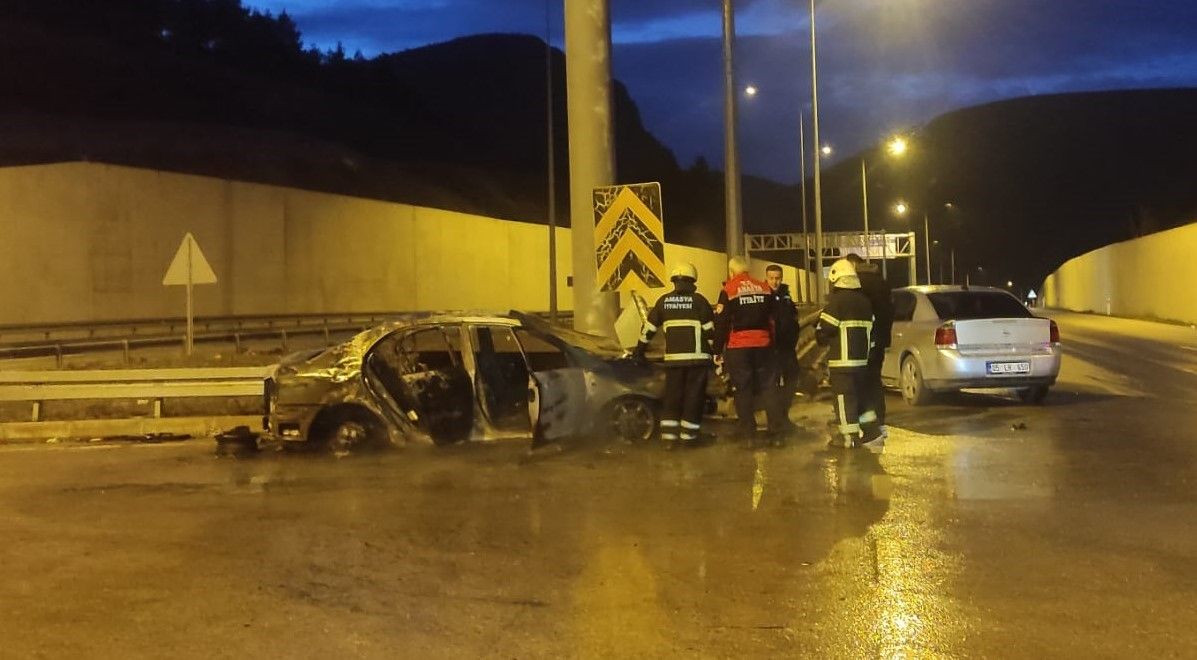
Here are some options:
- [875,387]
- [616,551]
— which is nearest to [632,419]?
[875,387]

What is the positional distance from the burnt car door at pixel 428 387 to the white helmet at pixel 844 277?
142 inches

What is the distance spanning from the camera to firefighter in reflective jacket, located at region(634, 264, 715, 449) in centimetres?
1032

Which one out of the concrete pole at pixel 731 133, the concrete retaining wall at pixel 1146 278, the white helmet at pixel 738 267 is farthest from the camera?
the concrete retaining wall at pixel 1146 278

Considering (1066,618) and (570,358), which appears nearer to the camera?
(1066,618)

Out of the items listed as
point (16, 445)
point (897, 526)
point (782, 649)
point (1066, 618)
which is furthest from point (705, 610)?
point (16, 445)

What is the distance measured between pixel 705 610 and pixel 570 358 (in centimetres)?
523

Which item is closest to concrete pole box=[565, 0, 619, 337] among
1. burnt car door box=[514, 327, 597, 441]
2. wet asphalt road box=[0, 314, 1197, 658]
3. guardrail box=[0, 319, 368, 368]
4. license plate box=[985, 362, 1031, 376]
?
burnt car door box=[514, 327, 597, 441]

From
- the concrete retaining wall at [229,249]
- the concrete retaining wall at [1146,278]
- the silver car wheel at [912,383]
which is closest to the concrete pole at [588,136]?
the silver car wheel at [912,383]

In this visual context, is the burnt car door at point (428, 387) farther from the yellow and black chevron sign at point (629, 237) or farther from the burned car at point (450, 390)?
the yellow and black chevron sign at point (629, 237)

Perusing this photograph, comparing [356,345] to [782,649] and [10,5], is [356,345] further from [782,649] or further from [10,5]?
[10,5]

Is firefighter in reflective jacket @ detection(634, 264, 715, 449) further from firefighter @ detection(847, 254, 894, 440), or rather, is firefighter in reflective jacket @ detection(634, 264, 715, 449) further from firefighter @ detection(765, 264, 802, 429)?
firefighter @ detection(847, 254, 894, 440)

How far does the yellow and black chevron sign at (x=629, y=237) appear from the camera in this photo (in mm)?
11758

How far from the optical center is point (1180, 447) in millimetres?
10250

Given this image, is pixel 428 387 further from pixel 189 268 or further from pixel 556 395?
pixel 189 268
